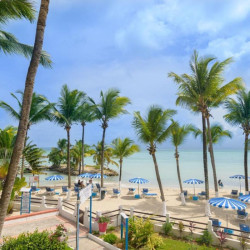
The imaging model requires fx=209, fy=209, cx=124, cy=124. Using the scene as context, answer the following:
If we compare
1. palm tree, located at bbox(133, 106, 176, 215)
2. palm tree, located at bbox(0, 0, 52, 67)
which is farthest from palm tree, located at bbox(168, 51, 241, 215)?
palm tree, located at bbox(0, 0, 52, 67)

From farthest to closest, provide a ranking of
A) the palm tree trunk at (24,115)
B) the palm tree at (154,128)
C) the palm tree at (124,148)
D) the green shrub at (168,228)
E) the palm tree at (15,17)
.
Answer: the palm tree at (124,148), the palm tree at (154,128), the green shrub at (168,228), the palm tree at (15,17), the palm tree trunk at (24,115)

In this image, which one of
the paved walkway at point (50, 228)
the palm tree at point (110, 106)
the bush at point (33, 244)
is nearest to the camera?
the bush at point (33, 244)

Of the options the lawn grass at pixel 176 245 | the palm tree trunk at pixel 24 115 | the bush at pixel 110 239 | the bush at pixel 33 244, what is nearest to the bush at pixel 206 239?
the lawn grass at pixel 176 245

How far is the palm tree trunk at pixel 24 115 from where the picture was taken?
20.5 ft

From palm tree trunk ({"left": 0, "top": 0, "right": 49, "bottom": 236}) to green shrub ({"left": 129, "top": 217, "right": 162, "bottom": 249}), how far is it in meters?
5.61

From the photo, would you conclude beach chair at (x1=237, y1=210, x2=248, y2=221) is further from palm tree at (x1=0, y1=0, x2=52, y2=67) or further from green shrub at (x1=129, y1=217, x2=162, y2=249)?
palm tree at (x1=0, y1=0, x2=52, y2=67)

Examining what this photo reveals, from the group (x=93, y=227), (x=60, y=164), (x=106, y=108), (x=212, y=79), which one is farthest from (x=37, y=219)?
(x=60, y=164)

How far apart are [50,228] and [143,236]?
5.19 metres

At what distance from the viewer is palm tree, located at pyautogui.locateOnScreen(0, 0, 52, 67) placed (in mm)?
8836

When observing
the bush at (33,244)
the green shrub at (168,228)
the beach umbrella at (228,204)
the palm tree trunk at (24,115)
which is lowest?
the green shrub at (168,228)

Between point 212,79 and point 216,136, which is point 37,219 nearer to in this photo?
point 212,79

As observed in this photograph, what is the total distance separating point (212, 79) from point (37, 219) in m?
15.8

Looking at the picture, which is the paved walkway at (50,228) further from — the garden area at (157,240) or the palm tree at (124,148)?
the palm tree at (124,148)

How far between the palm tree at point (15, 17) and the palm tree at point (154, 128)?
30.3ft
